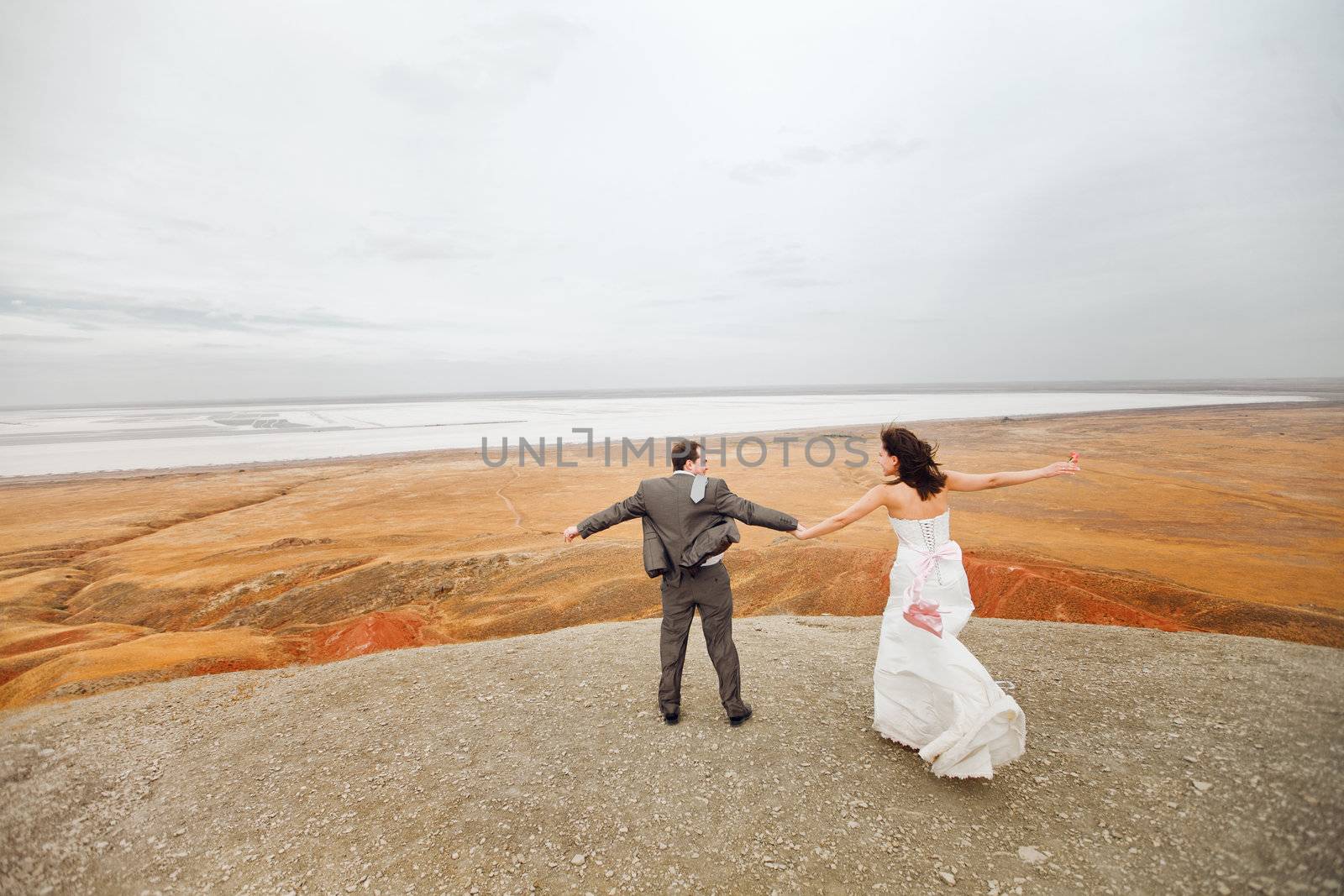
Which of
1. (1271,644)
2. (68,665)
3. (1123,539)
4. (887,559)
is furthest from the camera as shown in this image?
(1123,539)

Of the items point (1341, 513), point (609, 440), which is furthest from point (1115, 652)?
point (609, 440)

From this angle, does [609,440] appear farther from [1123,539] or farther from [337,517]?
[1123,539]

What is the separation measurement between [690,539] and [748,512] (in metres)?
0.50

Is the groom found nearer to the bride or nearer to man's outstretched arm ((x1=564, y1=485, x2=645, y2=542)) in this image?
man's outstretched arm ((x1=564, y1=485, x2=645, y2=542))

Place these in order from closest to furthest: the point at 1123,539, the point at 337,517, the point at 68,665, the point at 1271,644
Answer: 1. the point at 1271,644
2. the point at 68,665
3. the point at 1123,539
4. the point at 337,517

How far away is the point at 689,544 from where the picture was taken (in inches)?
177

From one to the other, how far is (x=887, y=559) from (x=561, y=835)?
9.65m

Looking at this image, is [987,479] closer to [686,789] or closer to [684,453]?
[684,453]

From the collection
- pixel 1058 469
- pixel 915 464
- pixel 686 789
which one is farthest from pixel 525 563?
pixel 1058 469

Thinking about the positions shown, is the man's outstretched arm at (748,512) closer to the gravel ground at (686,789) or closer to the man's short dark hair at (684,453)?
the man's short dark hair at (684,453)

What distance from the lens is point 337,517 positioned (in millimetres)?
20406

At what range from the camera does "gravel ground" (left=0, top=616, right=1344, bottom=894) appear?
338 cm

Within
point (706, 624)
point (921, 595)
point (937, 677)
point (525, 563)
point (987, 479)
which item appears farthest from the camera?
point (525, 563)

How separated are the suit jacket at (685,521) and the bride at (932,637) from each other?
0.58 m
